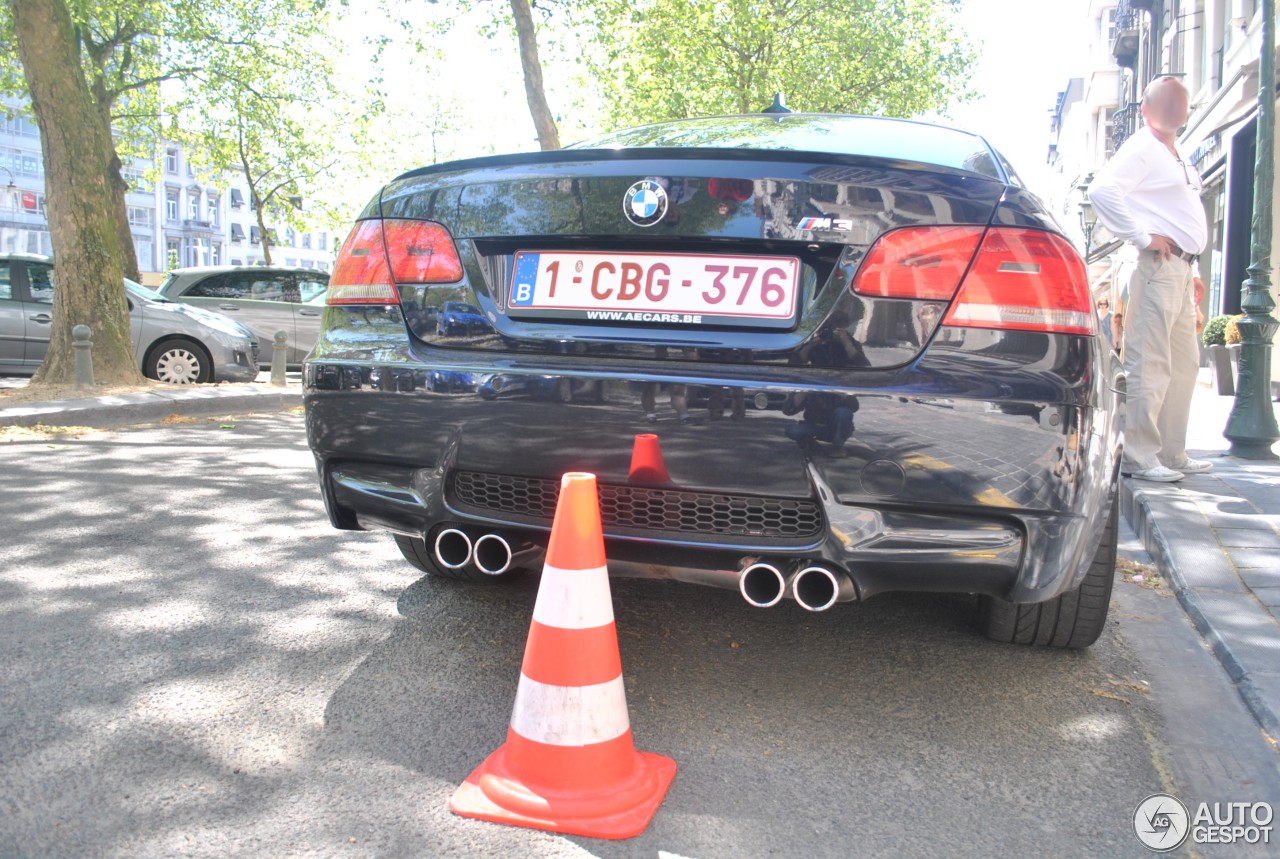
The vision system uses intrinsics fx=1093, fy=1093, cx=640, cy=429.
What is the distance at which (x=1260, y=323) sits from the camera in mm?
7113

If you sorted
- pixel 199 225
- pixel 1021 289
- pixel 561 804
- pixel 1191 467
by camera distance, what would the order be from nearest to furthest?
1. pixel 561 804
2. pixel 1021 289
3. pixel 1191 467
4. pixel 199 225

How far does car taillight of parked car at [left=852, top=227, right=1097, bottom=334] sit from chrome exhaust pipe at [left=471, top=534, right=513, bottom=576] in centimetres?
103

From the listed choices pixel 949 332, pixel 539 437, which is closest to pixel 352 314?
pixel 539 437

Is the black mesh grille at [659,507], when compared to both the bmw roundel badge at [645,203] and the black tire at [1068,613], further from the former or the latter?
the black tire at [1068,613]

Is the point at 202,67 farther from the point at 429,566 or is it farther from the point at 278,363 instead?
the point at 429,566

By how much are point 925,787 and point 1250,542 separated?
9.04 feet

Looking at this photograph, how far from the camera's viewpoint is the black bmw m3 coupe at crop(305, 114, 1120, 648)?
2346 millimetres

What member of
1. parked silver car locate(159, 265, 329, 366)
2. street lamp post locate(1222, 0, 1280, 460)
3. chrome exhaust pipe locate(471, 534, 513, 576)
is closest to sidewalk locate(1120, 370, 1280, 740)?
street lamp post locate(1222, 0, 1280, 460)

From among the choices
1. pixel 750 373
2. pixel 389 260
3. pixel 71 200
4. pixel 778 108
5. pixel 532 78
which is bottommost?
pixel 750 373

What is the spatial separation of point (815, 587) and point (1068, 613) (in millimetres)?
1060

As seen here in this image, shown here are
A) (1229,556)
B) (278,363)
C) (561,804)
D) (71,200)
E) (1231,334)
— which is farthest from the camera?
(1231,334)

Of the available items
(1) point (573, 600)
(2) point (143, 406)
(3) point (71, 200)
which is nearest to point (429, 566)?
(1) point (573, 600)

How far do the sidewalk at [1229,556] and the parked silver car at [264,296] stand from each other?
12.0 m

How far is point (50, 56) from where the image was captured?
1022 centimetres
